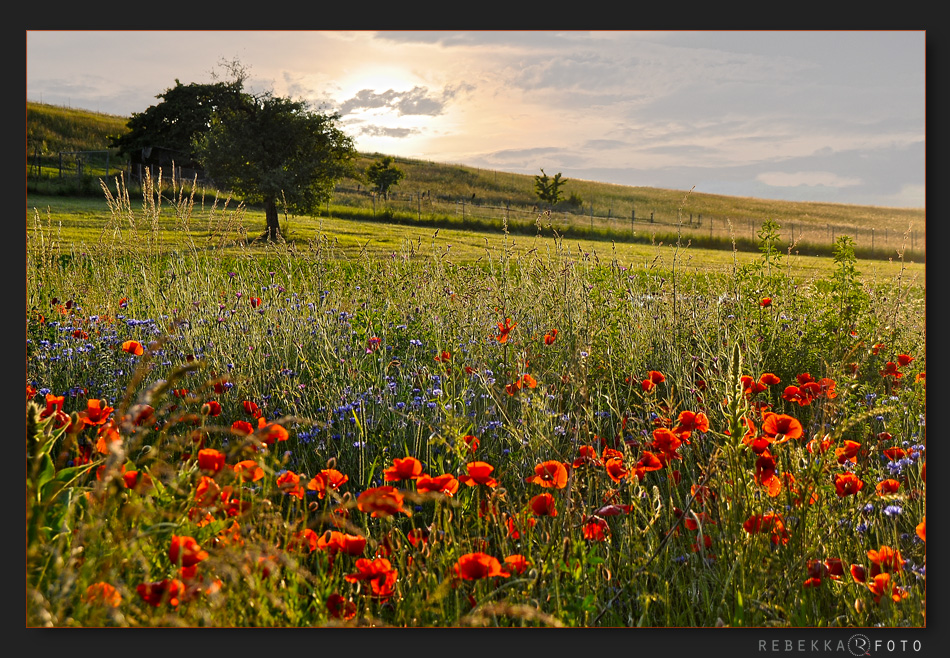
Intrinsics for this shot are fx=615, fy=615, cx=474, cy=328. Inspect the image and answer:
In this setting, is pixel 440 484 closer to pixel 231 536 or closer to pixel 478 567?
pixel 478 567

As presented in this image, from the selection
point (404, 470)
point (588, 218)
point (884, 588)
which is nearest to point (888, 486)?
point (884, 588)

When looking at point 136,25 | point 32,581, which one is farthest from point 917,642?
point 136,25

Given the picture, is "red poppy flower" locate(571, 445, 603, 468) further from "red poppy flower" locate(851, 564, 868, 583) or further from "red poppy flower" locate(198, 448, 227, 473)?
"red poppy flower" locate(198, 448, 227, 473)

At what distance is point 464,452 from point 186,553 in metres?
0.73

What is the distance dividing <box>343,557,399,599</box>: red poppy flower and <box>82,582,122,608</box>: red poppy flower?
50 cm

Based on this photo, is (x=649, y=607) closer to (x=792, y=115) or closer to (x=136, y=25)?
(x=792, y=115)

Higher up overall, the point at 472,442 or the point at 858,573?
the point at 472,442

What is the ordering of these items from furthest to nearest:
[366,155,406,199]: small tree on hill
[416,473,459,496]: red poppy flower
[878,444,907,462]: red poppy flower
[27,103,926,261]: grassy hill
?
[366,155,406,199]: small tree on hill → [27,103,926,261]: grassy hill → [878,444,907,462]: red poppy flower → [416,473,459,496]: red poppy flower

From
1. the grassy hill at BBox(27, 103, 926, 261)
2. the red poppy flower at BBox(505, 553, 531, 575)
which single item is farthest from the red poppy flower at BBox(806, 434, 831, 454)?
the grassy hill at BBox(27, 103, 926, 261)

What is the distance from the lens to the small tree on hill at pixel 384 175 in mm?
26931

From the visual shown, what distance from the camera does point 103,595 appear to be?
4.44 ft

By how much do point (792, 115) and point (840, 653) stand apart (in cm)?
216

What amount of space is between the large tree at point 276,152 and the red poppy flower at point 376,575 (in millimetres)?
14572

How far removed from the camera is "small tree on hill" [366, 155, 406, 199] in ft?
88.4
